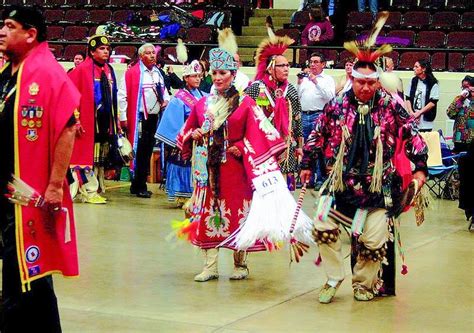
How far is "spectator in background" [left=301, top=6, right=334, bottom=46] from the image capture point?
15.7 meters

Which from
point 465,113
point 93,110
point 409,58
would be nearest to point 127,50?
point 409,58

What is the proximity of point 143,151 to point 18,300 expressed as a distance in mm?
7078

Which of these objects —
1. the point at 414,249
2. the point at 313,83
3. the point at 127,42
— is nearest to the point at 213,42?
the point at 127,42

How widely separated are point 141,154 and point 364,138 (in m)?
5.66

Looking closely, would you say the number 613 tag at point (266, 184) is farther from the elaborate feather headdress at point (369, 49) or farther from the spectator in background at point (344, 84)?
the elaborate feather headdress at point (369, 49)

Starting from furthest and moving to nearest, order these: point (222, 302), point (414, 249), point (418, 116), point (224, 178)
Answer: point (418, 116), point (414, 249), point (224, 178), point (222, 302)

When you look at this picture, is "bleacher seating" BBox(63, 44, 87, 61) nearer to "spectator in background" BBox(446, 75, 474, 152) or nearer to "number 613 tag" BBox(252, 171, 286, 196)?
"spectator in background" BBox(446, 75, 474, 152)

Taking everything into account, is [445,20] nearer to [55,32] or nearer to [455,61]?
[455,61]

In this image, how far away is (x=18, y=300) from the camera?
183 inches

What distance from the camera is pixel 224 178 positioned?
6922mm

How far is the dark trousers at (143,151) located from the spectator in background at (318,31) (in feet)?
15.6

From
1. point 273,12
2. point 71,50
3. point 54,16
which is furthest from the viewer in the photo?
point 54,16

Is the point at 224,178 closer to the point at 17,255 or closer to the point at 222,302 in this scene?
the point at 222,302

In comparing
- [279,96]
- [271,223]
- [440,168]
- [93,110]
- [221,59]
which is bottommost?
[440,168]
